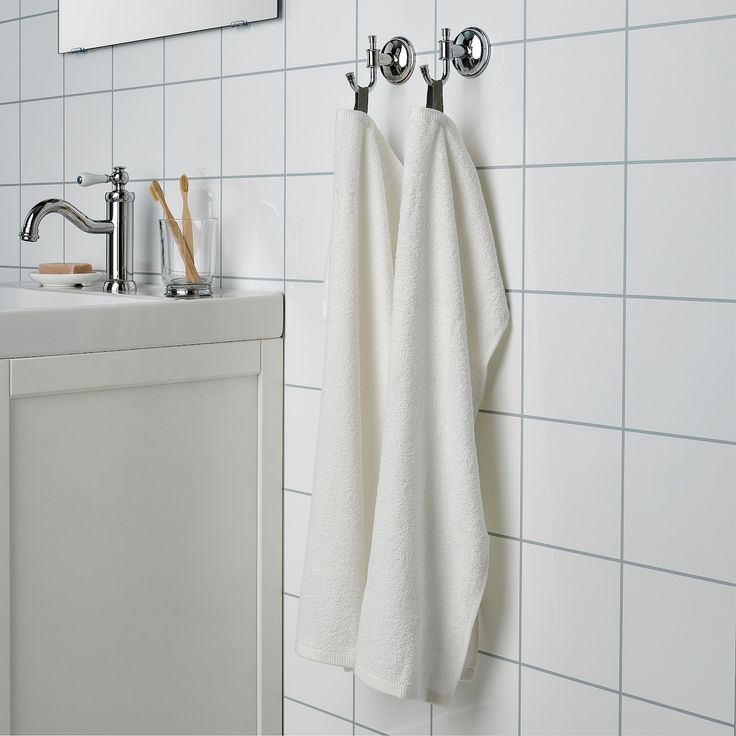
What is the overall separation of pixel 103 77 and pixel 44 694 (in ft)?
3.47

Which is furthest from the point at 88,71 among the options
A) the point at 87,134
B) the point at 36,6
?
the point at 36,6

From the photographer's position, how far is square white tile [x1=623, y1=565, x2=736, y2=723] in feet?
3.56

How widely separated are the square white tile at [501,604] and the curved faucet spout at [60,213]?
83cm

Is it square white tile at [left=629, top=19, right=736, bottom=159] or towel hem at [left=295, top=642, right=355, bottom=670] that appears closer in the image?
square white tile at [left=629, top=19, right=736, bottom=159]

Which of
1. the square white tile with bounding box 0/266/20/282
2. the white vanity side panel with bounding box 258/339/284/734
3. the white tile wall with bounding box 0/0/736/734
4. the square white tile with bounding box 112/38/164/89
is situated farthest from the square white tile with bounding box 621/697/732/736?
the square white tile with bounding box 0/266/20/282

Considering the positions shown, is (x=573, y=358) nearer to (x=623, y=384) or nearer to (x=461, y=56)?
(x=623, y=384)

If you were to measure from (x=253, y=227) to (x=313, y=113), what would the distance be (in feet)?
0.67

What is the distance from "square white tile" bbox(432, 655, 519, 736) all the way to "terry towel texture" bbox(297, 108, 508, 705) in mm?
50

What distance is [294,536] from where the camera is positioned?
151 cm

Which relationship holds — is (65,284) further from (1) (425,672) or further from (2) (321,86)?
(1) (425,672)

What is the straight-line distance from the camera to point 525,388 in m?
1.24

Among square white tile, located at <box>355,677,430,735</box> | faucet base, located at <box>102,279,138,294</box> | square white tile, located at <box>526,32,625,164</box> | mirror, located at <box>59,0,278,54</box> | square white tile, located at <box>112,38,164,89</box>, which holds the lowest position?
square white tile, located at <box>355,677,430,735</box>

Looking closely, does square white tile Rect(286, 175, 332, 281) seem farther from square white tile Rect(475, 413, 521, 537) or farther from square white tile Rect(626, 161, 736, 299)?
square white tile Rect(626, 161, 736, 299)

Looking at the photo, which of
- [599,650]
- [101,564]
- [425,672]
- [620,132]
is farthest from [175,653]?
[620,132]
